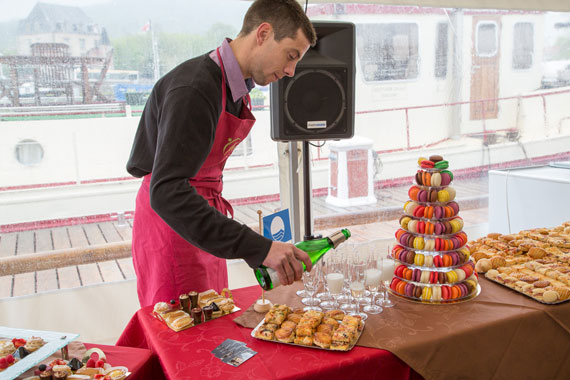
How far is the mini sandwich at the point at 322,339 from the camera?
1240mm

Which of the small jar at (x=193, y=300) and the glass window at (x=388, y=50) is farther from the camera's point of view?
the glass window at (x=388, y=50)

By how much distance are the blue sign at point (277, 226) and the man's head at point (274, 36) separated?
0.43 metres

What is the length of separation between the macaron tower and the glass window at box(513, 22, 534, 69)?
255 centimetres

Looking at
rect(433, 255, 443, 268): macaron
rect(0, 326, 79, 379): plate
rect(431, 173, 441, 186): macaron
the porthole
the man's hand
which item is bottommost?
rect(0, 326, 79, 379): plate

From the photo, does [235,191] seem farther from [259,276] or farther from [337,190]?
[259,276]

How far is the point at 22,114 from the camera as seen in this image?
96.2 inches

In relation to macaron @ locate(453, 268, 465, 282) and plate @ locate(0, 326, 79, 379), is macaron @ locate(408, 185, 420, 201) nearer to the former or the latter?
macaron @ locate(453, 268, 465, 282)

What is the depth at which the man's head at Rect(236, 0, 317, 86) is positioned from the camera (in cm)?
Result: 133

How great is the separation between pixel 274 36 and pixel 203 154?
0.40m

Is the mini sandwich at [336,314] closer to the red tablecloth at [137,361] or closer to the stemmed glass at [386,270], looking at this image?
the stemmed glass at [386,270]

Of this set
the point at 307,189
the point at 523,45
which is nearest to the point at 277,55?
the point at 307,189

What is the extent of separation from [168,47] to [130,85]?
11.9 inches

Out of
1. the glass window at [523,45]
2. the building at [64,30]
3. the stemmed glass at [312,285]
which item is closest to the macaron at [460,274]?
the stemmed glass at [312,285]

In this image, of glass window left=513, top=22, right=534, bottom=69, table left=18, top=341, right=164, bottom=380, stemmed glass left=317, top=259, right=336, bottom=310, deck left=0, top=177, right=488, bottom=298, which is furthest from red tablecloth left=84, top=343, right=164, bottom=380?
glass window left=513, top=22, right=534, bottom=69
